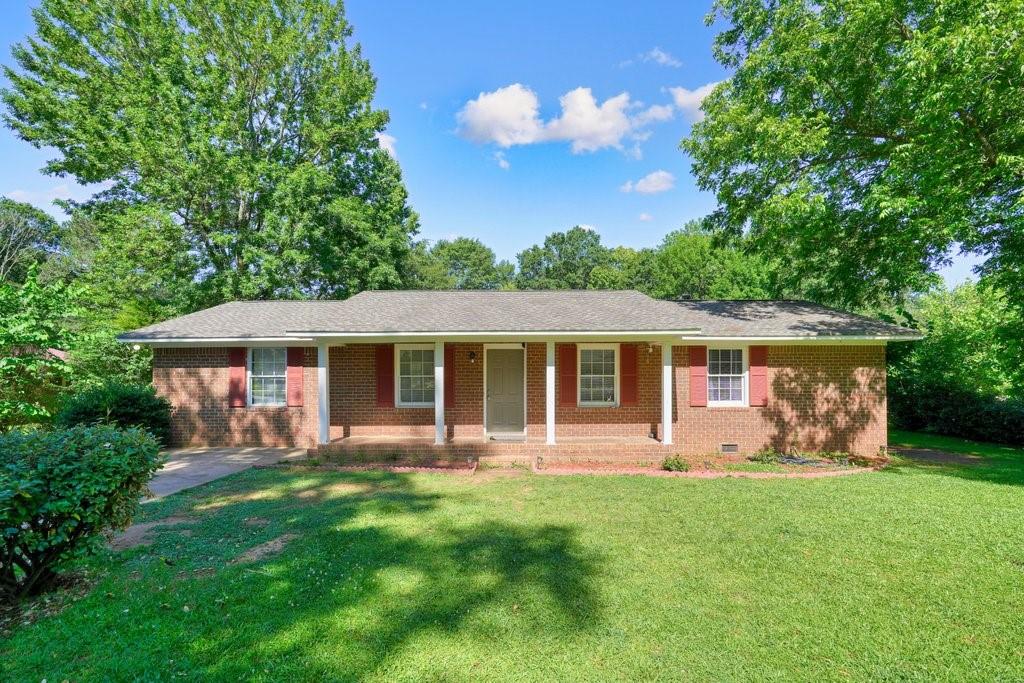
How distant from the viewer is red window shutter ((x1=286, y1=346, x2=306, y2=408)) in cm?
1141

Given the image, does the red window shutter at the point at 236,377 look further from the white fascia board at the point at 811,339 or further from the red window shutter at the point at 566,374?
the white fascia board at the point at 811,339

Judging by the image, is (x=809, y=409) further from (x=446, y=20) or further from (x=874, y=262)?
(x=446, y=20)

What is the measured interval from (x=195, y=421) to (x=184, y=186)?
33.7ft

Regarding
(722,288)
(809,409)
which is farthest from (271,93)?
(722,288)

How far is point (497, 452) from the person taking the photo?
1008cm

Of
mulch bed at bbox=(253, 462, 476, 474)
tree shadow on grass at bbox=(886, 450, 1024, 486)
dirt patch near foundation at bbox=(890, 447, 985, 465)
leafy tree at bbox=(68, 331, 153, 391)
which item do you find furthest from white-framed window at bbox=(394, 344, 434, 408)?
dirt patch near foundation at bbox=(890, 447, 985, 465)

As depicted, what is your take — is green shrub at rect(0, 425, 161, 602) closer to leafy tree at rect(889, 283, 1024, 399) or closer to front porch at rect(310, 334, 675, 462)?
front porch at rect(310, 334, 675, 462)

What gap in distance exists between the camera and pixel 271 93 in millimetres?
19703

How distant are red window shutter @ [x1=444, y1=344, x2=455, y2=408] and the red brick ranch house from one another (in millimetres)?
35

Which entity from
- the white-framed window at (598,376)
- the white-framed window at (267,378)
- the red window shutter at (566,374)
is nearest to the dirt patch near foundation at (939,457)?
the white-framed window at (598,376)

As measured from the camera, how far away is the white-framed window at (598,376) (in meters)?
11.2

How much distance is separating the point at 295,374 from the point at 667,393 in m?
9.14

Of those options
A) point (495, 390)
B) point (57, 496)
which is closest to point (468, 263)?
point (495, 390)

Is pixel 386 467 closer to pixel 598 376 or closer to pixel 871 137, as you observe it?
pixel 598 376
